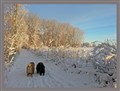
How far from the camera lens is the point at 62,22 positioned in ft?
10.4

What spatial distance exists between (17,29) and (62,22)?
0.55 m

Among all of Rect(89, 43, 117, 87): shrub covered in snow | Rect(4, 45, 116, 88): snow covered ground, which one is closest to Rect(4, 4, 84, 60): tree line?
Rect(4, 45, 116, 88): snow covered ground

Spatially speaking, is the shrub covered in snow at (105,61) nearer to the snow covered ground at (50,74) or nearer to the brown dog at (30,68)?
the snow covered ground at (50,74)

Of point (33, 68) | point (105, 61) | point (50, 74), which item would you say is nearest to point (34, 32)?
point (33, 68)

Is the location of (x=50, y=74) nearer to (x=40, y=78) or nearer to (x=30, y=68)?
(x=40, y=78)

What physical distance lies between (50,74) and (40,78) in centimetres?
13

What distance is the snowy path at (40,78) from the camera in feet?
10.1

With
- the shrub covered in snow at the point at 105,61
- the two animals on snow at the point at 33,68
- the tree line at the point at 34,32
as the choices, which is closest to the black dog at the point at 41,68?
the two animals on snow at the point at 33,68

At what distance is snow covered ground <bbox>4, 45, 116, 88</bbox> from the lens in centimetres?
308

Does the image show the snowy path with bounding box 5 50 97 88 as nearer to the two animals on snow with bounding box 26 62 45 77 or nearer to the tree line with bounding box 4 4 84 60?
the two animals on snow with bounding box 26 62 45 77

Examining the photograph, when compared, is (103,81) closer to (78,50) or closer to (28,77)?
(78,50)

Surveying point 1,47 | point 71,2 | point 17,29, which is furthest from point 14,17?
point 71,2

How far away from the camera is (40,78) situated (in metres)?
3.18

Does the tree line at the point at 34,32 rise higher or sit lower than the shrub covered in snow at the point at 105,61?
higher
